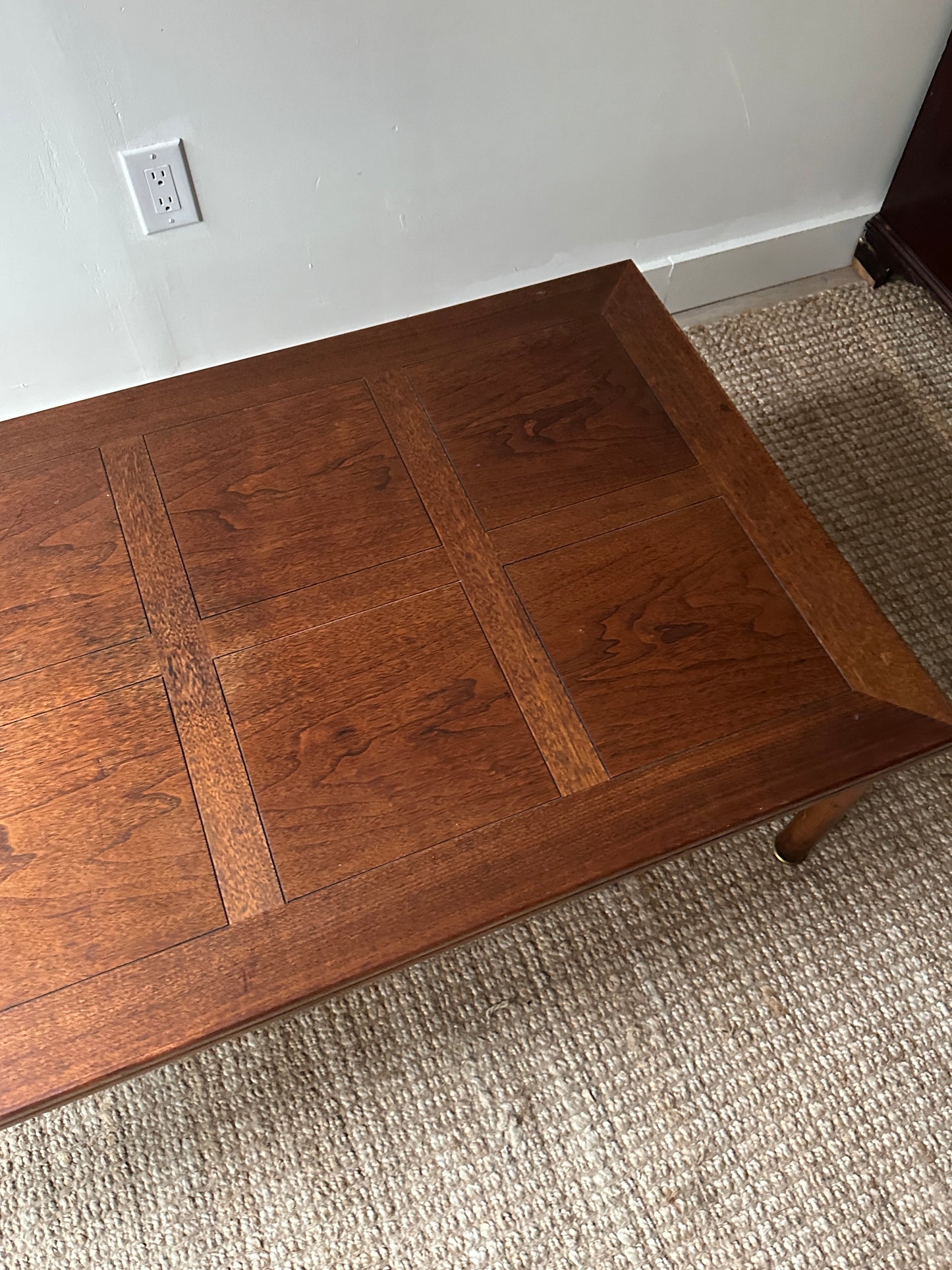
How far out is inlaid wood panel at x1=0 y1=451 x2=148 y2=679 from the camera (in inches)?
40.5

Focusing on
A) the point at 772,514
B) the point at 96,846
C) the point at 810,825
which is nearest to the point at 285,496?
the point at 96,846

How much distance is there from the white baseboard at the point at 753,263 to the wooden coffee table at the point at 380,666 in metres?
0.54

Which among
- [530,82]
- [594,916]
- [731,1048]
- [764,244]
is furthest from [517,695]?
[764,244]

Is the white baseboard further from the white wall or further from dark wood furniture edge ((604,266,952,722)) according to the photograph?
dark wood furniture edge ((604,266,952,722))

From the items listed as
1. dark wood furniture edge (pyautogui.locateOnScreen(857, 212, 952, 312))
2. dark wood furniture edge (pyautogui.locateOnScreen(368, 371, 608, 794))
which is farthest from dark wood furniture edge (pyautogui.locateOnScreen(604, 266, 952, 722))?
dark wood furniture edge (pyautogui.locateOnScreen(857, 212, 952, 312))

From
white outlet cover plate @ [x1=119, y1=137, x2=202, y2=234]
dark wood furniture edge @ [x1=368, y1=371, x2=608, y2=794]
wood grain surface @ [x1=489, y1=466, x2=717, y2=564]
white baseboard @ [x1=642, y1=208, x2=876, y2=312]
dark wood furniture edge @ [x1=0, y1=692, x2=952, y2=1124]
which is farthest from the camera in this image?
white baseboard @ [x1=642, y1=208, x2=876, y2=312]

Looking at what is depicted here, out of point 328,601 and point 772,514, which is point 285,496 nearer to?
point 328,601

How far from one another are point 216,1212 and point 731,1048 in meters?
0.59

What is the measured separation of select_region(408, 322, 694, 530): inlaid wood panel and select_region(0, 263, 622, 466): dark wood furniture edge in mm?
33

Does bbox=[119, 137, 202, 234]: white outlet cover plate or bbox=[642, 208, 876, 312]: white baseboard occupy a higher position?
bbox=[119, 137, 202, 234]: white outlet cover plate

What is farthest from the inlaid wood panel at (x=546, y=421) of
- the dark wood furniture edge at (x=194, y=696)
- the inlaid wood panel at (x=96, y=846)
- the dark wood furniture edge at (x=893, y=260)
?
the dark wood furniture edge at (x=893, y=260)

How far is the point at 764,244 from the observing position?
1.78 m

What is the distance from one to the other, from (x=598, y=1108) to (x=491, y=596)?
59 cm

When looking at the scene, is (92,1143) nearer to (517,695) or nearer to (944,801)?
(517,695)
